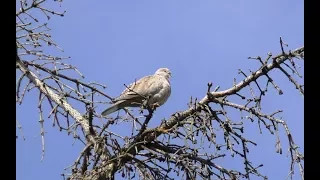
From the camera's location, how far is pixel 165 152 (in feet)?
16.1

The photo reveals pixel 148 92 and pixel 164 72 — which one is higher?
pixel 164 72

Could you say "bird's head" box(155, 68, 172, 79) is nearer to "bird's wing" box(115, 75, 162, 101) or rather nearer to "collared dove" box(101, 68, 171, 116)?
"collared dove" box(101, 68, 171, 116)

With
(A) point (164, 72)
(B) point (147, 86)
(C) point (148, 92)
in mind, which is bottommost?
(C) point (148, 92)

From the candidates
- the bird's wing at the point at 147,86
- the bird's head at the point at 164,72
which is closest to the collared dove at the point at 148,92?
the bird's wing at the point at 147,86

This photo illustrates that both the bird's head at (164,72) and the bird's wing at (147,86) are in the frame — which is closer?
the bird's wing at (147,86)

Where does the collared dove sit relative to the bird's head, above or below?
below

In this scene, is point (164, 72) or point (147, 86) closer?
point (147, 86)

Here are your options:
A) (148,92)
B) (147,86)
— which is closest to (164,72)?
(147,86)

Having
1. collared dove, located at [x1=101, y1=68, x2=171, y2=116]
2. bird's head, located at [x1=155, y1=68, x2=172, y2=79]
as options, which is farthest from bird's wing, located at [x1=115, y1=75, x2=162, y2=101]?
bird's head, located at [x1=155, y1=68, x2=172, y2=79]

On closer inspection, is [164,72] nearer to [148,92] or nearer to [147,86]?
[147,86]

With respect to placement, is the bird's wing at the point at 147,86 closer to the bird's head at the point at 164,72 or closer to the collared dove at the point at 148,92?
the collared dove at the point at 148,92

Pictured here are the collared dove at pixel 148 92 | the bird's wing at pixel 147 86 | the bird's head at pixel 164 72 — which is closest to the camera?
the collared dove at pixel 148 92

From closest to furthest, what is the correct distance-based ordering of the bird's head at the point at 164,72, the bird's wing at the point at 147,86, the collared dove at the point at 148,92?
1. the collared dove at the point at 148,92
2. the bird's wing at the point at 147,86
3. the bird's head at the point at 164,72
